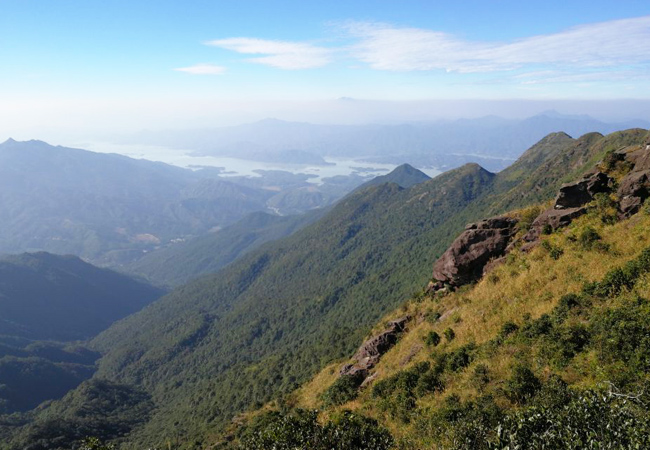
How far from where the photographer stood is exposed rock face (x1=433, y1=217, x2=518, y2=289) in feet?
90.2

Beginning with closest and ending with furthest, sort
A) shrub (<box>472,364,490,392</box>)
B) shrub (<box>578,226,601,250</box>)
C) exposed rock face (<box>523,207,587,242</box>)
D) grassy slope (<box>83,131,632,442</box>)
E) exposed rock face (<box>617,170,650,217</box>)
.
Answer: shrub (<box>472,364,490,392</box>) < shrub (<box>578,226,601,250</box>) < exposed rock face (<box>617,170,650,217</box>) < exposed rock face (<box>523,207,587,242</box>) < grassy slope (<box>83,131,632,442</box>)

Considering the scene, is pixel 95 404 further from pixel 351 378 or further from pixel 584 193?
pixel 584 193

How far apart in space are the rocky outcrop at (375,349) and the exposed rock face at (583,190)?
14.8 meters

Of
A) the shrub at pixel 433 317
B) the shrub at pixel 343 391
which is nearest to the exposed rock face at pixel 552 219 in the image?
the shrub at pixel 433 317

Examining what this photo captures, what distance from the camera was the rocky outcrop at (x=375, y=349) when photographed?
1093 inches

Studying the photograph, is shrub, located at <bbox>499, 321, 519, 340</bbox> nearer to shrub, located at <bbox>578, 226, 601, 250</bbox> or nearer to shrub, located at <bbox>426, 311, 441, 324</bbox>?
shrub, located at <bbox>578, 226, 601, 250</bbox>

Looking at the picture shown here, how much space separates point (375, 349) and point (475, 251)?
11.1 m

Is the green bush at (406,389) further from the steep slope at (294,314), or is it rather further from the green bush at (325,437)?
the steep slope at (294,314)

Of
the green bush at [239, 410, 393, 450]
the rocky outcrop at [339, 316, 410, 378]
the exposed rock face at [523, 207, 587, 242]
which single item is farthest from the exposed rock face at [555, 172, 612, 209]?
the green bush at [239, 410, 393, 450]

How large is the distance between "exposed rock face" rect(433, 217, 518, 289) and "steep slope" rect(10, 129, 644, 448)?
40696 mm

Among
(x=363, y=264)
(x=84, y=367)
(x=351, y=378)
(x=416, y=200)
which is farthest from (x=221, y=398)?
(x=416, y=200)

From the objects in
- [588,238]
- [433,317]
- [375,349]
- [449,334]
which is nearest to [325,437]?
[449,334]

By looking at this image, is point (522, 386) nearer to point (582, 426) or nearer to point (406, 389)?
point (582, 426)

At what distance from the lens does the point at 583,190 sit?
25.7 metres
